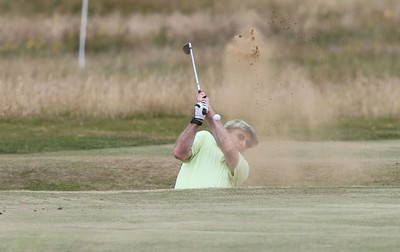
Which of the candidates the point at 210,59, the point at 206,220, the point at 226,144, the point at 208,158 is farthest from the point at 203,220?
the point at 210,59

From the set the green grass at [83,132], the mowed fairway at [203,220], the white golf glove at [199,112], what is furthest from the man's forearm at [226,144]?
the green grass at [83,132]

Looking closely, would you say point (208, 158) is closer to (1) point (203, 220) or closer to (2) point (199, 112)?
(2) point (199, 112)

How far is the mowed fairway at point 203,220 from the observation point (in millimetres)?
7805

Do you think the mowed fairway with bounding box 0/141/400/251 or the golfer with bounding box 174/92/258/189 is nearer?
the mowed fairway with bounding box 0/141/400/251

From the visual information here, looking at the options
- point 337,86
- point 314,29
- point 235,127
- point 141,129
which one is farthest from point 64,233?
point 314,29

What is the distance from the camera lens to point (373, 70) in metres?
43.1

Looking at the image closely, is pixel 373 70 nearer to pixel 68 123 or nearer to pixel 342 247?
pixel 68 123

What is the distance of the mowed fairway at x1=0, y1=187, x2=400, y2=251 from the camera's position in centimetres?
780

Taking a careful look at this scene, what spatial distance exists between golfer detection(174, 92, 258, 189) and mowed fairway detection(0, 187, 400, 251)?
644 mm

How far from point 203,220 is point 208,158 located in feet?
10.6

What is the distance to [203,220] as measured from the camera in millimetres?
8914

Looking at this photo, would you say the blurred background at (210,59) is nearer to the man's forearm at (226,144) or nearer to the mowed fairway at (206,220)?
the man's forearm at (226,144)

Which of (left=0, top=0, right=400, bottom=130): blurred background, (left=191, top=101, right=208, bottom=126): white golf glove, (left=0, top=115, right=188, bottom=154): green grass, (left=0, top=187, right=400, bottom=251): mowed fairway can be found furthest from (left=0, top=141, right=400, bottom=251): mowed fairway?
(left=0, top=115, right=188, bottom=154): green grass

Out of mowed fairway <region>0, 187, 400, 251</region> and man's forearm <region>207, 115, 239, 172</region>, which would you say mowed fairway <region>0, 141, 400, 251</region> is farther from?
man's forearm <region>207, 115, 239, 172</region>
